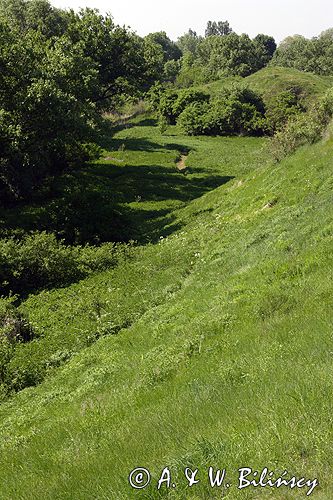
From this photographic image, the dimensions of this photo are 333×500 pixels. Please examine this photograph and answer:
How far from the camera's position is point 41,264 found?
21984 mm

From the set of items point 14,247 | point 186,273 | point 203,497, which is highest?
point 14,247

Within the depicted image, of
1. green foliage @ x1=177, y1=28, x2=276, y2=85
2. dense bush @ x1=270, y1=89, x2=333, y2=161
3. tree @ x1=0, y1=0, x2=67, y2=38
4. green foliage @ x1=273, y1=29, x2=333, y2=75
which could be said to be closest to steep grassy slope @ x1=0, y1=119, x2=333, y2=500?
dense bush @ x1=270, y1=89, x2=333, y2=161

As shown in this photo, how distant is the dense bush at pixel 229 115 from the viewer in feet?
228

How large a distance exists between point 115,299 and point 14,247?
7.05m

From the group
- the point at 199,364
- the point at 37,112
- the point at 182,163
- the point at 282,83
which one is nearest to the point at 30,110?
the point at 37,112

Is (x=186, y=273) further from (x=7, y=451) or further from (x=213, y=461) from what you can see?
(x=213, y=461)

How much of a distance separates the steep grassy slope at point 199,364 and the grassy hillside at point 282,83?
58.3m

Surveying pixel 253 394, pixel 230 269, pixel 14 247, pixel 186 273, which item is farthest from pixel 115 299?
pixel 253 394

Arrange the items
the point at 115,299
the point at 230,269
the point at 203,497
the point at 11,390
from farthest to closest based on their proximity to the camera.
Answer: the point at 115,299, the point at 230,269, the point at 11,390, the point at 203,497

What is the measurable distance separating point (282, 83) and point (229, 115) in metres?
16.5

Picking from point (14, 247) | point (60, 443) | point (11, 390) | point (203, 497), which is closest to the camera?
point (203, 497)

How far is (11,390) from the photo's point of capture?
1309 centimetres

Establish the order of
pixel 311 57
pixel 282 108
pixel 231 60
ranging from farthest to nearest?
pixel 311 57
pixel 231 60
pixel 282 108

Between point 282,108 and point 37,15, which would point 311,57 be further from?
point 37,15
